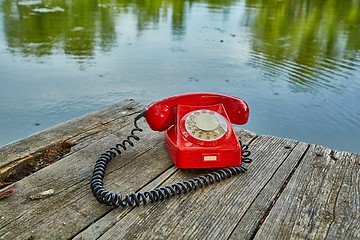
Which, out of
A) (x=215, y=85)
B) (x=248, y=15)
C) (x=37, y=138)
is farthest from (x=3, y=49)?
(x=248, y=15)

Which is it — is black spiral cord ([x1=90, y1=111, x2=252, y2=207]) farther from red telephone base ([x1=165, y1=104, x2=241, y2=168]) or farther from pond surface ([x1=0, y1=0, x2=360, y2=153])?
pond surface ([x1=0, y1=0, x2=360, y2=153])

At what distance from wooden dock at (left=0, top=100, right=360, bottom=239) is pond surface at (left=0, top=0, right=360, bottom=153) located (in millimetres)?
1550

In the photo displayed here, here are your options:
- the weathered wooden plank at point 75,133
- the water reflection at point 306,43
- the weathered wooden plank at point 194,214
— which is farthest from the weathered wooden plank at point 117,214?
the water reflection at point 306,43

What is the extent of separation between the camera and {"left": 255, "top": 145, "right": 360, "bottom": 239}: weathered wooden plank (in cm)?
85

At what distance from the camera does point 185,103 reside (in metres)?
1.26

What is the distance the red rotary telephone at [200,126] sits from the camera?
1.11m

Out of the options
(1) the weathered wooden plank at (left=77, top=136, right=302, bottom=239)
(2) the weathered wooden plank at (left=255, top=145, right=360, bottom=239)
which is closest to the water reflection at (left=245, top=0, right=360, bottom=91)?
(2) the weathered wooden plank at (left=255, top=145, right=360, bottom=239)

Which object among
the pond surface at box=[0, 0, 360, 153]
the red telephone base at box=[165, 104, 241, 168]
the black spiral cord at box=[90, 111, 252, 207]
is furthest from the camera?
the pond surface at box=[0, 0, 360, 153]

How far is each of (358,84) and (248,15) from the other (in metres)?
5.01

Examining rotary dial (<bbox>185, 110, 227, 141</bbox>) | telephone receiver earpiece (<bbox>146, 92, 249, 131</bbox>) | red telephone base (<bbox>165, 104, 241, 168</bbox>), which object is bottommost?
red telephone base (<bbox>165, 104, 241, 168</bbox>)

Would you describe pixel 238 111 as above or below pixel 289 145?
above

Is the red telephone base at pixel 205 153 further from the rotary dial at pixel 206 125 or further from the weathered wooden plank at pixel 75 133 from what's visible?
the weathered wooden plank at pixel 75 133

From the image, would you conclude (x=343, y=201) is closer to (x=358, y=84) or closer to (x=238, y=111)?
(x=238, y=111)

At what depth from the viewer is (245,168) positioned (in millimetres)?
1122
